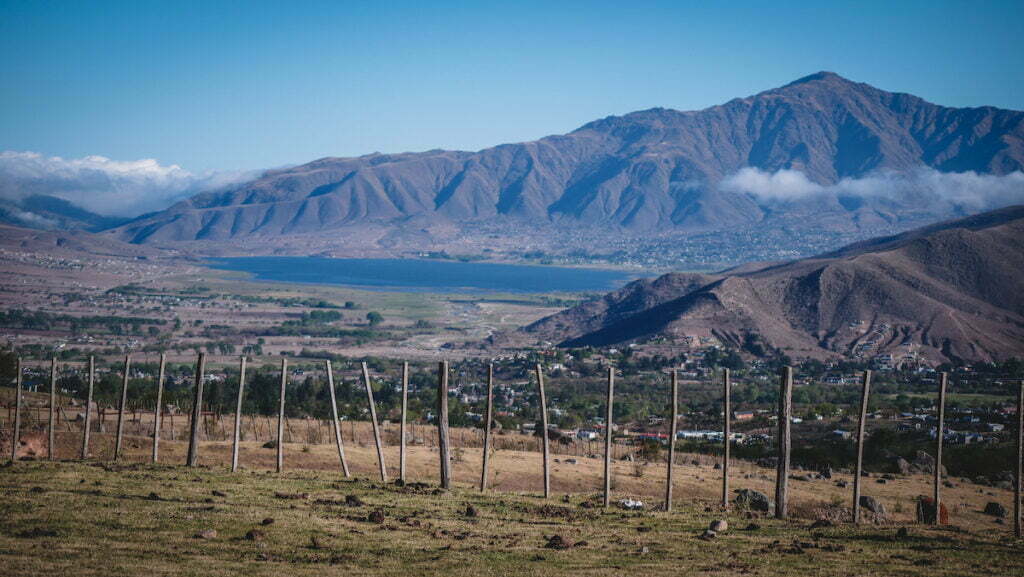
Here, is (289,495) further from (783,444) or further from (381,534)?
(783,444)

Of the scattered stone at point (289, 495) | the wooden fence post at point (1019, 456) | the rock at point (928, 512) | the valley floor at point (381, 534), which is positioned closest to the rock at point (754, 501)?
the valley floor at point (381, 534)

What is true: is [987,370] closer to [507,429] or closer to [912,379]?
[912,379]

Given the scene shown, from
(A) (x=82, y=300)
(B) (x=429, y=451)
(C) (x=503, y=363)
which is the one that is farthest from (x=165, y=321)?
(B) (x=429, y=451)

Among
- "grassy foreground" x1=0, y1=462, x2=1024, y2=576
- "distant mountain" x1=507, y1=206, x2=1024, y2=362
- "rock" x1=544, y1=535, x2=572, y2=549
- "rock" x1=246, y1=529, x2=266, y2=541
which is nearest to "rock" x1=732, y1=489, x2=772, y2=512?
"grassy foreground" x1=0, y1=462, x2=1024, y2=576

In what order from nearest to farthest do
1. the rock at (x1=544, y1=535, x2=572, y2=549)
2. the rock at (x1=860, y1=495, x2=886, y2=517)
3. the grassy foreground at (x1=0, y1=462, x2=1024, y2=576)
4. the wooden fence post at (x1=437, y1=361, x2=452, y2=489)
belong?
the grassy foreground at (x1=0, y1=462, x2=1024, y2=576), the rock at (x1=544, y1=535, x2=572, y2=549), the wooden fence post at (x1=437, y1=361, x2=452, y2=489), the rock at (x1=860, y1=495, x2=886, y2=517)

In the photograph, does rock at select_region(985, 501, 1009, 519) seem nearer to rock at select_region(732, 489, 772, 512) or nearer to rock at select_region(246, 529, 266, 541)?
rock at select_region(732, 489, 772, 512)

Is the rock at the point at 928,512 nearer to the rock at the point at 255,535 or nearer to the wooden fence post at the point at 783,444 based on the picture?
the wooden fence post at the point at 783,444
